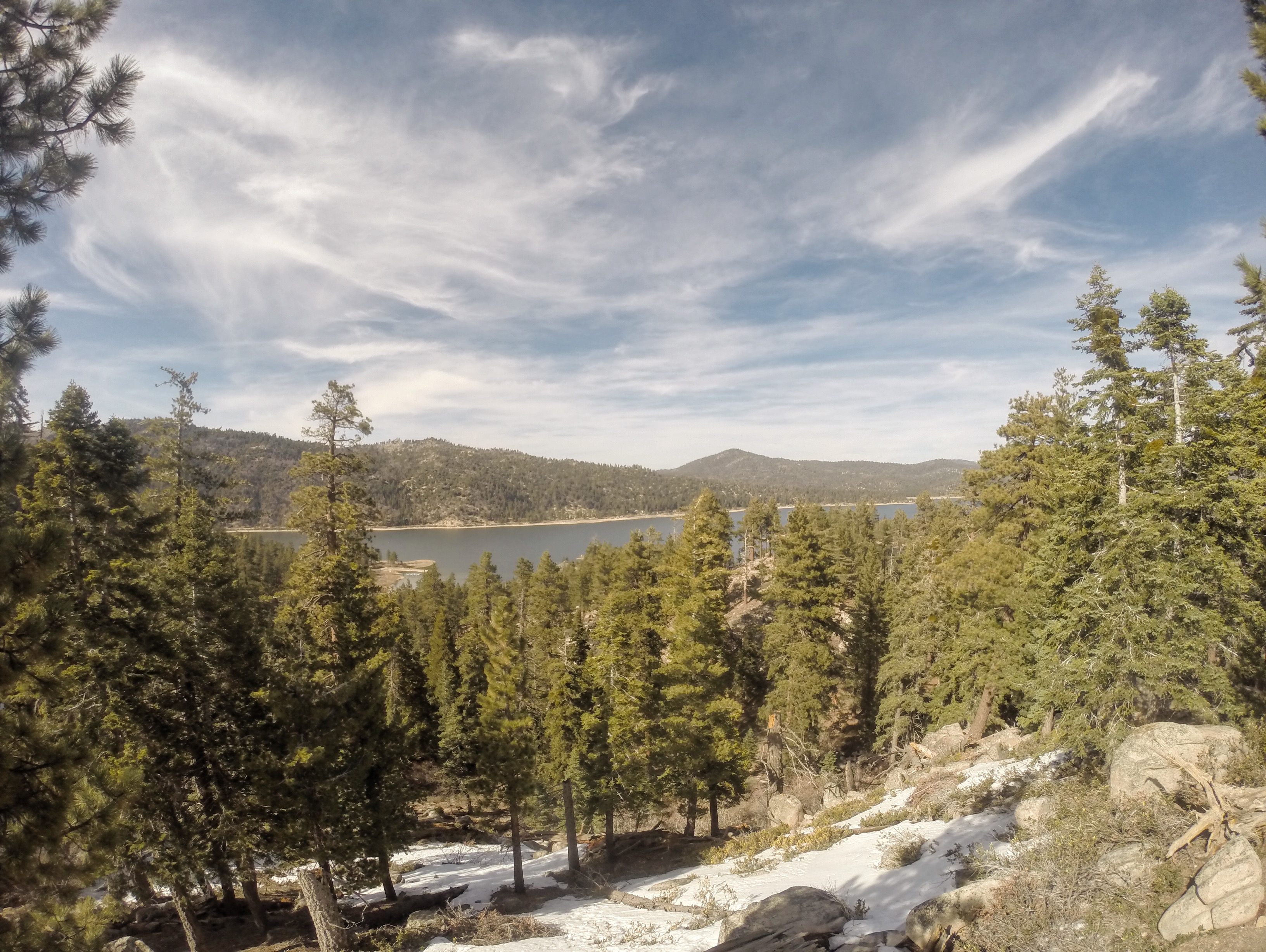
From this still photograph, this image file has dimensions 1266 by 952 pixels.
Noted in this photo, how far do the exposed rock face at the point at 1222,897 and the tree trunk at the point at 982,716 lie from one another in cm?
1651

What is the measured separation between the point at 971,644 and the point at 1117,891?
14.1 m

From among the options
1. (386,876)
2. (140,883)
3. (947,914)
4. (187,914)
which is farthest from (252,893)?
(947,914)

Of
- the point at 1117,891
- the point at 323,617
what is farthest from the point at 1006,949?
the point at 323,617

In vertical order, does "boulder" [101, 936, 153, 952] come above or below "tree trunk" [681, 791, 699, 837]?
above

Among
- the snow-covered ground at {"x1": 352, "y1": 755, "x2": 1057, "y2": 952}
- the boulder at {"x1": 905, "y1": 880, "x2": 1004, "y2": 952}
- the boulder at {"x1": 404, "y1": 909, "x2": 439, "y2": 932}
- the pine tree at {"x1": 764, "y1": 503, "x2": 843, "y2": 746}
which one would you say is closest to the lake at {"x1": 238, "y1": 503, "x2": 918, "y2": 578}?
the pine tree at {"x1": 764, "y1": 503, "x2": 843, "y2": 746}

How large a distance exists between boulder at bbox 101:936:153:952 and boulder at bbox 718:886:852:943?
11.2 m

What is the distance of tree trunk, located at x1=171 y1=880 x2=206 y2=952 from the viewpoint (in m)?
12.1

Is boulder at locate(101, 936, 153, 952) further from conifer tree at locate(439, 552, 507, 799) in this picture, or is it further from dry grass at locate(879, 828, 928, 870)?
conifer tree at locate(439, 552, 507, 799)

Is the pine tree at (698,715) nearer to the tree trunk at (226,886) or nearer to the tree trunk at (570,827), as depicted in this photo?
the tree trunk at (570,827)

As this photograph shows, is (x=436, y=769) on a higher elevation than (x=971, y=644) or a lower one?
lower

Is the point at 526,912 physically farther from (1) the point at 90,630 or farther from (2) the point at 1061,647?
(2) the point at 1061,647

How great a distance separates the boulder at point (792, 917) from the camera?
8844 millimetres

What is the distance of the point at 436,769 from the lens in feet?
118

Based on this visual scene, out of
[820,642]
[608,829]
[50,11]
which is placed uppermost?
[50,11]
